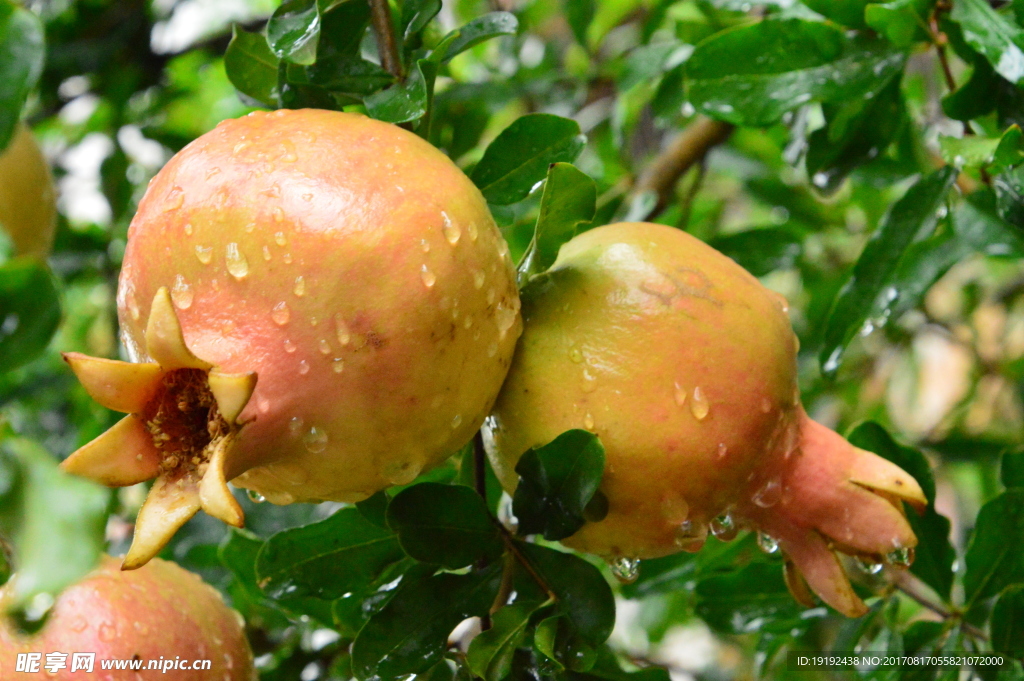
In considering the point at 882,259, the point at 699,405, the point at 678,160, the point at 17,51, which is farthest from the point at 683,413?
the point at 678,160

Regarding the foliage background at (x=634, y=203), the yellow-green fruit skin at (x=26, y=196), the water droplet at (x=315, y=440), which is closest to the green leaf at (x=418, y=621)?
the foliage background at (x=634, y=203)

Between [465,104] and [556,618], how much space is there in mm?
928

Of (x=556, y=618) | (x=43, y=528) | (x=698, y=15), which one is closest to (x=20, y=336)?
(x=43, y=528)

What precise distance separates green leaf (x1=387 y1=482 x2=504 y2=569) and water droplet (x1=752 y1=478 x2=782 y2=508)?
24cm

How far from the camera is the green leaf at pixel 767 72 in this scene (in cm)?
100

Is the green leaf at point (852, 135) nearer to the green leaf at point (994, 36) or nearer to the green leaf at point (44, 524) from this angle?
the green leaf at point (994, 36)

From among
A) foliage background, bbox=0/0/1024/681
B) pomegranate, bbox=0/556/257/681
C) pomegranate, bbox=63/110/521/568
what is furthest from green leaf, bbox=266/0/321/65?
pomegranate, bbox=0/556/257/681

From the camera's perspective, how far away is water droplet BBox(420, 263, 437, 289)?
651 mm

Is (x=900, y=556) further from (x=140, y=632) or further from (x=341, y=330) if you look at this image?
(x=140, y=632)

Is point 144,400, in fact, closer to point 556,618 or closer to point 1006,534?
point 556,618

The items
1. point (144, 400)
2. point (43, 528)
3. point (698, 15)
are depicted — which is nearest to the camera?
point (43, 528)

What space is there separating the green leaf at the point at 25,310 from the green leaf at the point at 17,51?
0.66 ft

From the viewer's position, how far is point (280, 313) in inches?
24.5

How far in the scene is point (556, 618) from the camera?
0.80m
